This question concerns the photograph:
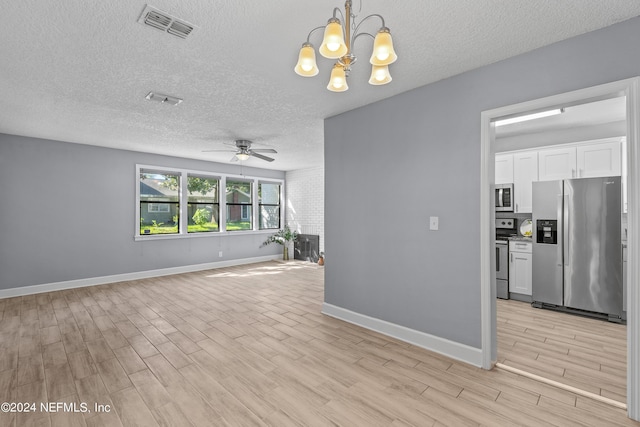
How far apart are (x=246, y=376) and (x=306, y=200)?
6.30 metres

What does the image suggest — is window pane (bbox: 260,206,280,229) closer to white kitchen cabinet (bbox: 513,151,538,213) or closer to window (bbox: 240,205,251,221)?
window (bbox: 240,205,251,221)


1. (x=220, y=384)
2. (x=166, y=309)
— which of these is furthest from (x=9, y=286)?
(x=220, y=384)

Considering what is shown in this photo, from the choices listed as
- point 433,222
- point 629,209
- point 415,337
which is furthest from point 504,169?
point 415,337

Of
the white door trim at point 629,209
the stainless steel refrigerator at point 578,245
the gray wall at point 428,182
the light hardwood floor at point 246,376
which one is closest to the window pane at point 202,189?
the light hardwood floor at point 246,376

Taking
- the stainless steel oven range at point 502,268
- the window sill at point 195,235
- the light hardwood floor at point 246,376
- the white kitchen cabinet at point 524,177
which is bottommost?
the light hardwood floor at point 246,376

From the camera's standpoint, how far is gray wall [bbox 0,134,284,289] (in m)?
4.85

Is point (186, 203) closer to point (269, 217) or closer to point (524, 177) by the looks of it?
point (269, 217)

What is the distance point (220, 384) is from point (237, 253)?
18.7 ft

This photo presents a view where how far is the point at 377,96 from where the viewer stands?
3275mm

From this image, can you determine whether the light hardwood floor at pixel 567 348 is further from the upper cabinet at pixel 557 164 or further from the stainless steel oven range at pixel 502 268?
the upper cabinet at pixel 557 164

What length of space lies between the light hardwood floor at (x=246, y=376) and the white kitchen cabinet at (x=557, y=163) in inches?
133

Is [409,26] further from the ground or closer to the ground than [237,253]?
further from the ground

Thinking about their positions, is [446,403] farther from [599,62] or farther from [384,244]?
[599,62]

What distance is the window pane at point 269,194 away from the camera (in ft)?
28.2
